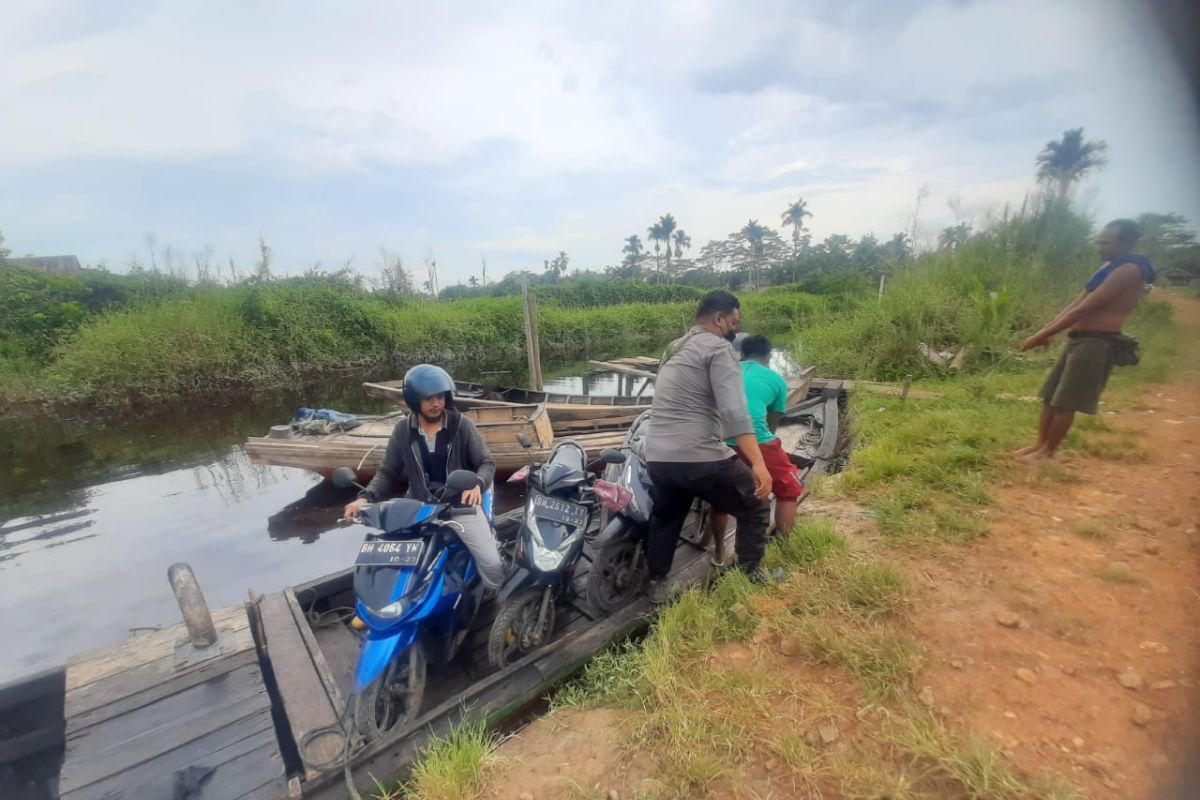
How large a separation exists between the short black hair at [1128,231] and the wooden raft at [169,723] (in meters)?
3.40

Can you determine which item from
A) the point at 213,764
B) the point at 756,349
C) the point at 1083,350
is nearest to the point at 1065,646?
the point at 756,349

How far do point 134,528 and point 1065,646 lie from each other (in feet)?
31.8

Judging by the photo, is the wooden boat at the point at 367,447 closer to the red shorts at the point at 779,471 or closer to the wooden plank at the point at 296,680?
the red shorts at the point at 779,471

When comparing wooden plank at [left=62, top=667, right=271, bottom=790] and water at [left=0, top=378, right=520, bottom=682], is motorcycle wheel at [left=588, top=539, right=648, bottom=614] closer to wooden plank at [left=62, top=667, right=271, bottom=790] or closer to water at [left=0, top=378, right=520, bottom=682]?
wooden plank at [left=62, top=667, right=271, bottom=790]

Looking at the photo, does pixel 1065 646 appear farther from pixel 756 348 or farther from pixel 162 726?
pixel 162 726

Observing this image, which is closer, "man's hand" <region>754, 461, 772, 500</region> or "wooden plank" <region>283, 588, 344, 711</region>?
"wooden plank" <region>283, 588, 344, 711</region>

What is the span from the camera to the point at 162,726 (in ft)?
8.09

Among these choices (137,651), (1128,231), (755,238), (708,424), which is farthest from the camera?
(755,238)

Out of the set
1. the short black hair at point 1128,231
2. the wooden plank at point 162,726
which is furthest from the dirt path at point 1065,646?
the wooden plank at point 162,726

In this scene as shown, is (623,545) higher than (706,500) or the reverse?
the reverse

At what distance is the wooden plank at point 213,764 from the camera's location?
2.13 meters

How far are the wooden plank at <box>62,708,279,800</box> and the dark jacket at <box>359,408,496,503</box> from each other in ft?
4.21

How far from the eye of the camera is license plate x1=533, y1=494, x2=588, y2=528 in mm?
2959

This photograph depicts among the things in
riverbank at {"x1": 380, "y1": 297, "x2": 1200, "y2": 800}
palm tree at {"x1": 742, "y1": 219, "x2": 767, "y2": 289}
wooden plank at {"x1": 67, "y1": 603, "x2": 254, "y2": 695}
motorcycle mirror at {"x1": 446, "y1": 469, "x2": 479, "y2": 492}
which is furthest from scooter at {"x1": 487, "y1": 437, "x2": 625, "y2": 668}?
palm tree at {"x1": 742, "y1": 219, "x2": 767, "y2": 289}
